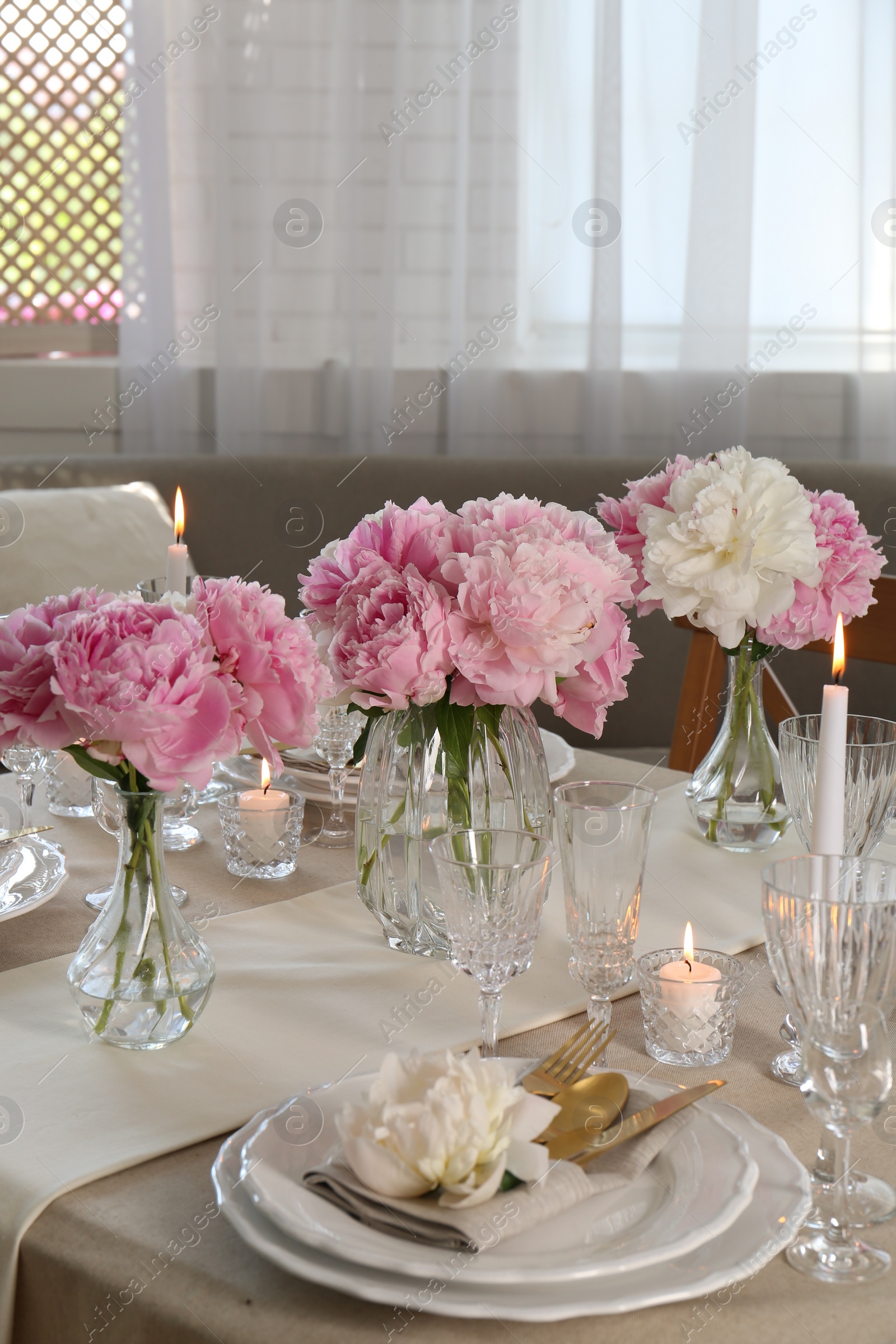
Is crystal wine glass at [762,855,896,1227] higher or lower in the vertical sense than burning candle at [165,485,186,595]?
lower

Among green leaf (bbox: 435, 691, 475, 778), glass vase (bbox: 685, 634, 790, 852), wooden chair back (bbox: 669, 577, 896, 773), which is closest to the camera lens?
green leaf (bbox: 435, 691, 475, 778)

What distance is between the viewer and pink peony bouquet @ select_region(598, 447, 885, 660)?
3.35ft

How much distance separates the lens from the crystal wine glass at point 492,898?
0.70 m

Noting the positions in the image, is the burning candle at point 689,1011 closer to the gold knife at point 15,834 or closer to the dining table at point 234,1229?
the dining table at point 234,1229

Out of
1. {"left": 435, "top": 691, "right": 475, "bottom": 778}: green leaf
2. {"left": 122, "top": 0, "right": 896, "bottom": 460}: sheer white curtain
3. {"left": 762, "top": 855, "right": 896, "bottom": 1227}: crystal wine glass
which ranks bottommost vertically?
{"left": 762, "top": 855, "right": 896, "bottom": 1227}: crystal wine glass

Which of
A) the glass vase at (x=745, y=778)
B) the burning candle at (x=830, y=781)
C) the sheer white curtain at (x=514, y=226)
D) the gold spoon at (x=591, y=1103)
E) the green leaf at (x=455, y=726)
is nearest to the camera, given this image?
the gold spoon at (x=591, y=1103)

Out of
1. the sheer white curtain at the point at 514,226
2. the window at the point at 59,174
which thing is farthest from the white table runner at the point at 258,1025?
the window at the point at 59,174

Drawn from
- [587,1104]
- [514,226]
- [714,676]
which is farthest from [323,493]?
[587,1104]

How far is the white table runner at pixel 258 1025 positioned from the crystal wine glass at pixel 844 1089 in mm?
261

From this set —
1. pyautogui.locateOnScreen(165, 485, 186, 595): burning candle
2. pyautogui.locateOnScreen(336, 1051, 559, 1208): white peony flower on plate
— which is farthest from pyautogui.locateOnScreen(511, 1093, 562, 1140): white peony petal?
pyautogui.locateOnScreen(165, 485, 186, 595): burning candle

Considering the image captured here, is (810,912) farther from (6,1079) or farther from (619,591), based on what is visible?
(6,1079)

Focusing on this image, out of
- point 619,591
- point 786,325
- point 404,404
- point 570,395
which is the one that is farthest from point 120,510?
point 619,591

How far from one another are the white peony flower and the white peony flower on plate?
554 mm

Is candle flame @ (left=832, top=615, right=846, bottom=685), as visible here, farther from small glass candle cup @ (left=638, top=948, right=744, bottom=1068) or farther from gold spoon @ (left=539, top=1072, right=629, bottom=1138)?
gold spoon @ (left=539, top=1072, right=629, bottom=1138)
